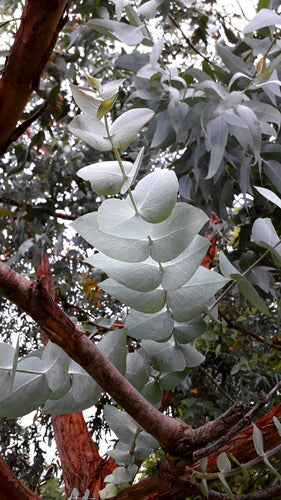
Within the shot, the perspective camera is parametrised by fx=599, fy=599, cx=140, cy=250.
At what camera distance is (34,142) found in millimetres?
1333

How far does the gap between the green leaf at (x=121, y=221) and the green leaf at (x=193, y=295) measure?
7 cm

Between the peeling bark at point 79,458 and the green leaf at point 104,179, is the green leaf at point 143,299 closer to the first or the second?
the green leaf at point 104,179

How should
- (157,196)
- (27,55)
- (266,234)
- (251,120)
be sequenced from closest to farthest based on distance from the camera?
(157,196) → (266,234) → (251,120) → (27,55)

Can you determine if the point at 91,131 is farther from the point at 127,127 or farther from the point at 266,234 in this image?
the point at 266,234

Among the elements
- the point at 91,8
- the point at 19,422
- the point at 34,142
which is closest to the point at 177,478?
the point at 91,8

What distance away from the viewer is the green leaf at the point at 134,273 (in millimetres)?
332

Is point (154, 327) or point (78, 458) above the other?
point (78, 458)

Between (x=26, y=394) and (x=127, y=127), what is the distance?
187 mm

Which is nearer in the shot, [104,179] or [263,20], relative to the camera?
[104,179]

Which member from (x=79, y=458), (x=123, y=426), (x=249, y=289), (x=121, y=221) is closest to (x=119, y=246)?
(x=121, y=221)

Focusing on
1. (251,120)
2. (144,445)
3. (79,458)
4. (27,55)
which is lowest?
(144,445)

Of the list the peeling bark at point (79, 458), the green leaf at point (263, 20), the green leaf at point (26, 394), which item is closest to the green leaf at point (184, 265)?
the green leaf at point (26, 394)

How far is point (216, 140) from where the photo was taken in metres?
0.67

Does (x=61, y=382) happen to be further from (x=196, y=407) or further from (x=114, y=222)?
(x=196, y=407)
